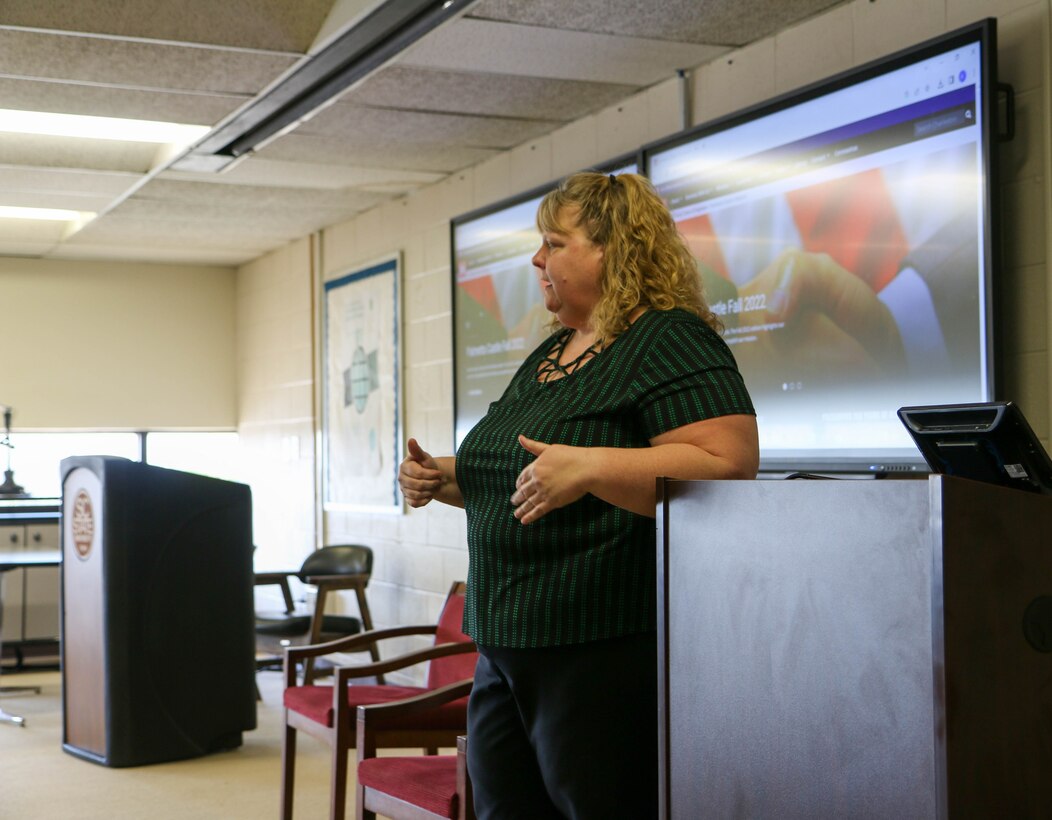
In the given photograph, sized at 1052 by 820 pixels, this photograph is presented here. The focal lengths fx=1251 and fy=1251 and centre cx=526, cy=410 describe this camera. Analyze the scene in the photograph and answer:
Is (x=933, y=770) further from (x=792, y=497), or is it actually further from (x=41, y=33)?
(x=41, y=33)

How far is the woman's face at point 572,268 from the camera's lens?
174cm

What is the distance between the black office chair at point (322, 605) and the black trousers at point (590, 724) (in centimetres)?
412

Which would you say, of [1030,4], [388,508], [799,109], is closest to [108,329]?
[388,508]

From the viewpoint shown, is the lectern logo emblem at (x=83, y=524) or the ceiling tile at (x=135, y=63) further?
the lectern logo emblem at (x=83, y=524)

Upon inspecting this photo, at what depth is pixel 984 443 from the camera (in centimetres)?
140

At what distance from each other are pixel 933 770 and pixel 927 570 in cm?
17

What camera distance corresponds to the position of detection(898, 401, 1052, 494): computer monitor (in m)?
1.35

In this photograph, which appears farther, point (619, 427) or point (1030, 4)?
point (1030, 4)

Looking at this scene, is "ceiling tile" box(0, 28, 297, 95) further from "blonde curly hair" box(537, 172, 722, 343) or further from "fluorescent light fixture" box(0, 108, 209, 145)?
"blonde curly hair" box(537, 172, 722, 343)

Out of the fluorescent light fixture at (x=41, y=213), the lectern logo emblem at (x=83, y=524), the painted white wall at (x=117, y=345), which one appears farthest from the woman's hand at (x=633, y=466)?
the painted white wall at (x=117, y=345)

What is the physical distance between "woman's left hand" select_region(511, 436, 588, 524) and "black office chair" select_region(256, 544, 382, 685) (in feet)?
14.2

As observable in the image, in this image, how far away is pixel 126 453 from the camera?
344 inches

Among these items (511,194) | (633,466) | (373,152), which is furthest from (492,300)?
(633,466)

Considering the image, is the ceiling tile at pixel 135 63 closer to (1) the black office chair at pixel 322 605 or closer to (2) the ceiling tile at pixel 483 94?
(2) the ceiling tile at pixel 483 94
